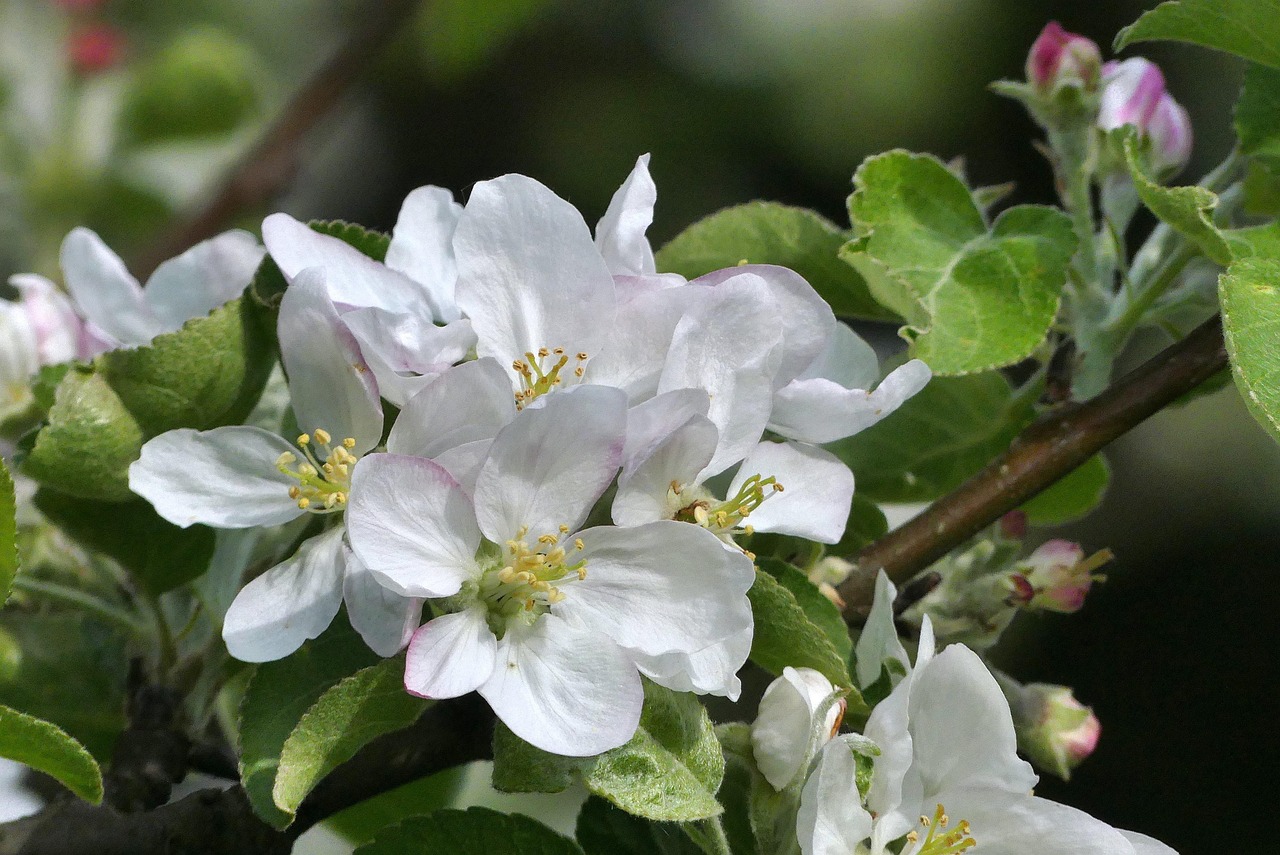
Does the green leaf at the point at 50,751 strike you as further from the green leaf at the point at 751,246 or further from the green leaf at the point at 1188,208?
the green leaf at the point at 1188,208

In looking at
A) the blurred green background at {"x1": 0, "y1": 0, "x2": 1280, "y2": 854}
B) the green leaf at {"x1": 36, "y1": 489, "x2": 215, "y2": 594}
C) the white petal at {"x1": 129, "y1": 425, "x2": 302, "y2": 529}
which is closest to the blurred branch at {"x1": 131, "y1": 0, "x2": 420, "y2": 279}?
the blurred green background at {"x1": 0, "y1": 0, "x2": 1280, "y2": 854}

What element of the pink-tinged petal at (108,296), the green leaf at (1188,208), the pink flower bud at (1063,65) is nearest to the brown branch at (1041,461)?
the green leaf at (1188,208)

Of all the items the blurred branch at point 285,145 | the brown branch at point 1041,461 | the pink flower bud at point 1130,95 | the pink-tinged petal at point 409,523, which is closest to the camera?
the pink-tinged petal at point 409,523

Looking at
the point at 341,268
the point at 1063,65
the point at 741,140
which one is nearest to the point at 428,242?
the point at 341,268

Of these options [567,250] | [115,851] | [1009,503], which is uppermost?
[567,250]

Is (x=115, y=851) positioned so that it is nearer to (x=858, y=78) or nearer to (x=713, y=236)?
(x=713, y=236)

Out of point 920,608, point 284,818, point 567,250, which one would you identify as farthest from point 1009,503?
point 284,818
